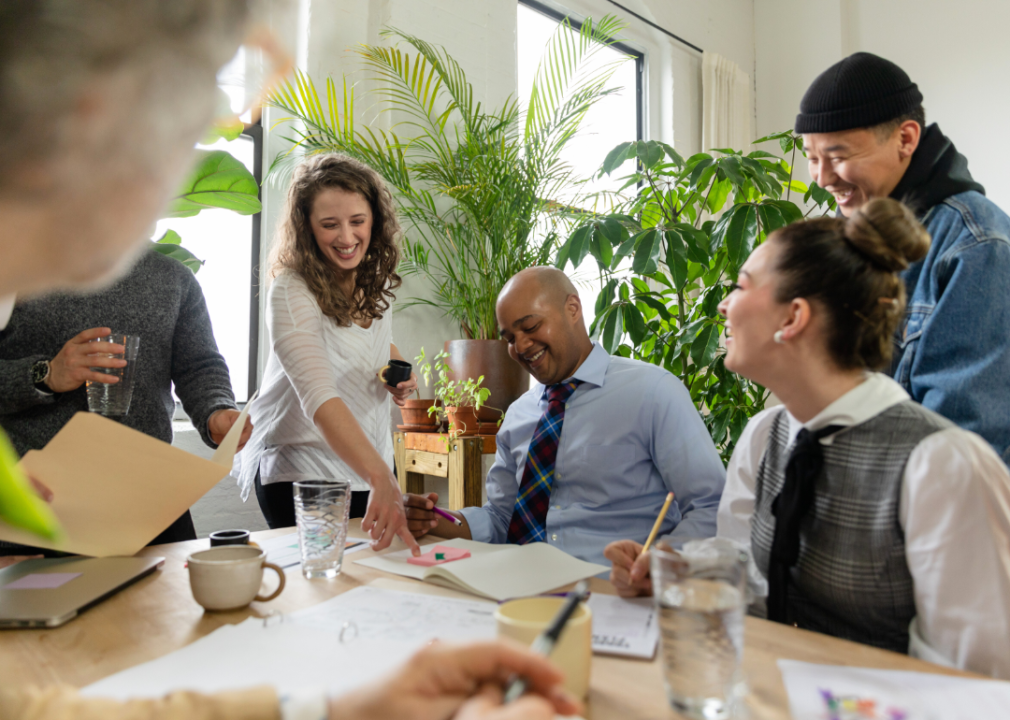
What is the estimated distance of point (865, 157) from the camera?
1367mm

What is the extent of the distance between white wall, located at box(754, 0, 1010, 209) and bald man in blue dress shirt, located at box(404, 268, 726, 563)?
4.08m

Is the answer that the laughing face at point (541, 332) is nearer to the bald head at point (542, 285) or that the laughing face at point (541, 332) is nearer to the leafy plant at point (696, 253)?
the bald head at point (542, 285)

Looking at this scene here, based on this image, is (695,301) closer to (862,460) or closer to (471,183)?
(471,183)

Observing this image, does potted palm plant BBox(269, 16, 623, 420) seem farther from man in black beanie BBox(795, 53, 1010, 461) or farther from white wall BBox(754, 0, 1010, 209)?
white wall BBox(754, 0, 1010, 209)

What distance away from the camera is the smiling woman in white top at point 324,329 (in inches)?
63.2

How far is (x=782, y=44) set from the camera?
5.59 metres

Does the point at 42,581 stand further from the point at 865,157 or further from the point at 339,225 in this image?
the point at 865,157

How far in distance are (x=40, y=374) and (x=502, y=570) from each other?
3.13 ft

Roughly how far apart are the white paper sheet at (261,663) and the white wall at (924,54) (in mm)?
5143

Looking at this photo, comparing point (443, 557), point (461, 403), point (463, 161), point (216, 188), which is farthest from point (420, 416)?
point (443, 557)

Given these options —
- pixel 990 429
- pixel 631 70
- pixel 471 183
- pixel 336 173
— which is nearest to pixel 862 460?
pixel 990 429

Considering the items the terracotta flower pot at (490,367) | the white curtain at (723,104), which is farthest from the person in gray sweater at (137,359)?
the white curtain at (723,104)

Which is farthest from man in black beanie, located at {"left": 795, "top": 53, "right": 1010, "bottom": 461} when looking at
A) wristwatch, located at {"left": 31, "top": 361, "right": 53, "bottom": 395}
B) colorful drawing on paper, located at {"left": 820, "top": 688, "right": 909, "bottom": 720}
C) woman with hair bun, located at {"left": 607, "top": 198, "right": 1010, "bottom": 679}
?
wristwatch, located at {"left": 31, "top": 361, "right": 53, "bottom": 395}

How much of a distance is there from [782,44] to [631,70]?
1.45 meters
